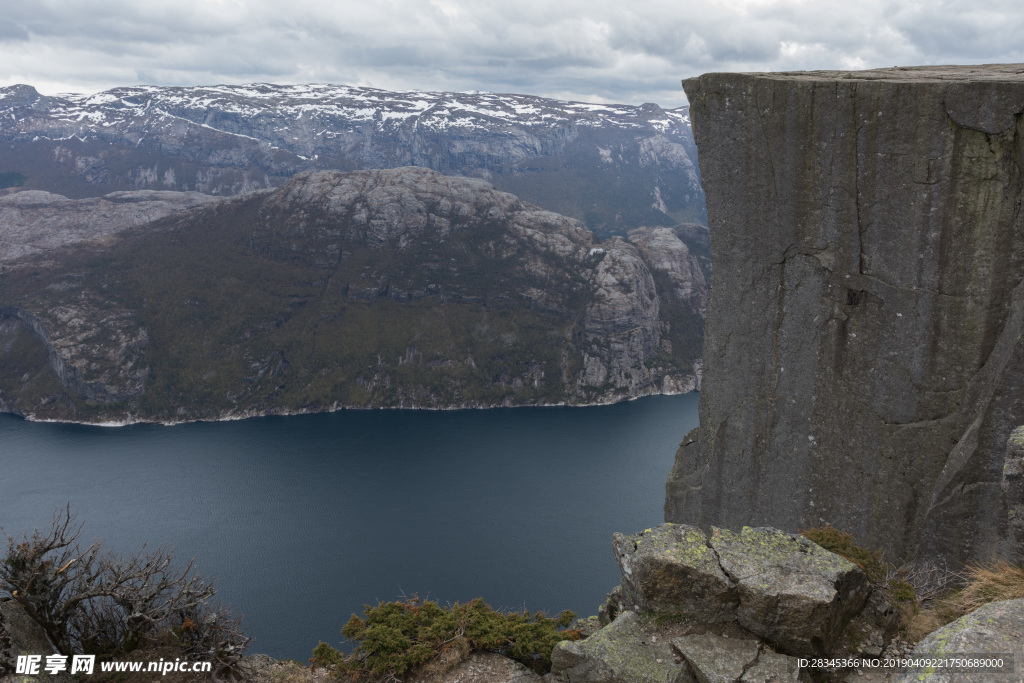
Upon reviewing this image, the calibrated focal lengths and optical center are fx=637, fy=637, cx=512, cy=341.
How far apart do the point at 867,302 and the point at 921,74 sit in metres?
5.08

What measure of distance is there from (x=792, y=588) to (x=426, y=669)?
8.04 meters

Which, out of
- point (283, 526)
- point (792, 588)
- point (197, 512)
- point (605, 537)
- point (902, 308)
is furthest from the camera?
point (197, 512)

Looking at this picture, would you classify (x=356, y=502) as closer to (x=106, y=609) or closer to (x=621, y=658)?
(x=106, y=609)

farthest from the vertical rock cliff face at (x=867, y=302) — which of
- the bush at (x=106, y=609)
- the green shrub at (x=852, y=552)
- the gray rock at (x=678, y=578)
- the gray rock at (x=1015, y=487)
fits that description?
the bush at (x=106, y=609)

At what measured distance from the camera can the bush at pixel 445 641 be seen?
534 inches

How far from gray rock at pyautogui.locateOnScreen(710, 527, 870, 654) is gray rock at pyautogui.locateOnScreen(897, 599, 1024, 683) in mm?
1260

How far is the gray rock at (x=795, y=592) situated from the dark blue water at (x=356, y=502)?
117 feet

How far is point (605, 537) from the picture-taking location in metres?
87.6

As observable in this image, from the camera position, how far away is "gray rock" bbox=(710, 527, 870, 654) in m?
9.17

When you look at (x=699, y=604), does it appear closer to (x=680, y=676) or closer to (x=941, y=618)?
(x=680, y=676)

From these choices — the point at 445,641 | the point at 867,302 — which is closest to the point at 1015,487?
the point at 867,302

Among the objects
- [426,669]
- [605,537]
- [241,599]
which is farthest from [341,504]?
[426,669]

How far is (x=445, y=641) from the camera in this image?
1397 cm

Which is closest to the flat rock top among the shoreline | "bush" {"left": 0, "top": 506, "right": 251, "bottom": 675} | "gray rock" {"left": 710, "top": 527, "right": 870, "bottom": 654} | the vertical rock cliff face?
the vertical rock cliff face
